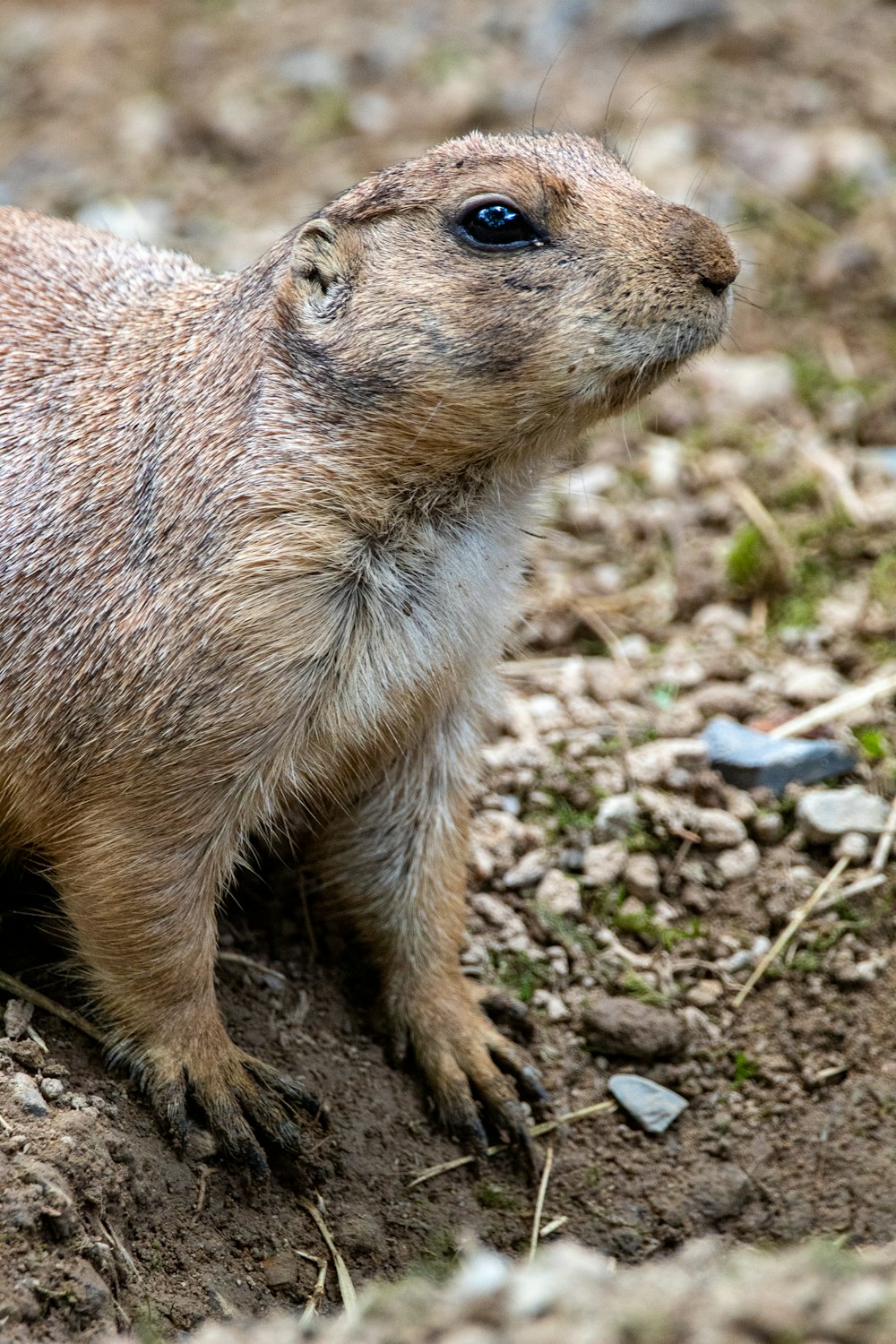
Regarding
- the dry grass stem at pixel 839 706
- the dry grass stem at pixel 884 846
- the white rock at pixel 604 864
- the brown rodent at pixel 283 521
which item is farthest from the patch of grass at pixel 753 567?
the brown rodent at pixel 283 521

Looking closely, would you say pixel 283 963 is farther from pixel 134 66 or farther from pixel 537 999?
pixel 134 66

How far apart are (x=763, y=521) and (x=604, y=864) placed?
2.28 meters

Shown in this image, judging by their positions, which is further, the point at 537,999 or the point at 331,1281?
the point at 537,999

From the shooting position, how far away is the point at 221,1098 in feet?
13.6

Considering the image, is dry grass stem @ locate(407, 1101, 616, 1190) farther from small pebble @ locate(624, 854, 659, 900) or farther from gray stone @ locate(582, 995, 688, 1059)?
small pebble @ locate(624, 854, 659, 900)

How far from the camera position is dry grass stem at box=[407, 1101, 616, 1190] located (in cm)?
437

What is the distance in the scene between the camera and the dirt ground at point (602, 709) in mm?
4062

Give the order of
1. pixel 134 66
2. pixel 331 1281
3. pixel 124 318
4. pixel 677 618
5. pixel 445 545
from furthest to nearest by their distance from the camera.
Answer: pixel 134 66 < pixel 677 618 < pixel 124 318 < pixel 445 545 < pixel 331 1281

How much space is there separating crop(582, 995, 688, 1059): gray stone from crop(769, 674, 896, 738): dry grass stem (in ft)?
4.55

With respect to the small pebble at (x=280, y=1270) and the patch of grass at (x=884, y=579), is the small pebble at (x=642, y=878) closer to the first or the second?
the small pebble at (x=280, y=1270)

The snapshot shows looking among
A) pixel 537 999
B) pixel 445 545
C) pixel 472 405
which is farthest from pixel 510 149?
pixel 537 999

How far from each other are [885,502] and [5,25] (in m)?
7.11

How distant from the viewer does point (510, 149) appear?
4207 mm

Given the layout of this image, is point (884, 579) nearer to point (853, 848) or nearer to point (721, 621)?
point (721, 621)
